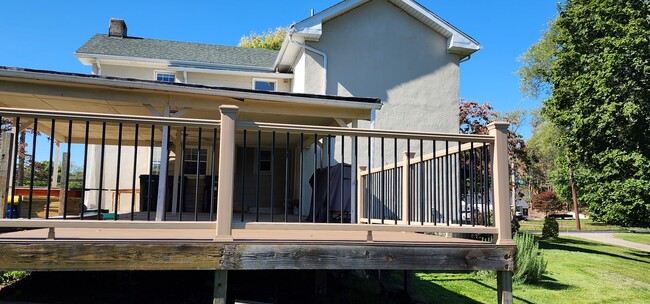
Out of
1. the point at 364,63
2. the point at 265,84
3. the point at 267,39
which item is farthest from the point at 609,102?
the point at 267,39

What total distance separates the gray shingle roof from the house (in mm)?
108

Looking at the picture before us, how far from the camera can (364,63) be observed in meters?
13.1

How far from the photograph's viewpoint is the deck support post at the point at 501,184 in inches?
164

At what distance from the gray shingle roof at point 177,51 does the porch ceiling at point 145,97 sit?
6.94 m

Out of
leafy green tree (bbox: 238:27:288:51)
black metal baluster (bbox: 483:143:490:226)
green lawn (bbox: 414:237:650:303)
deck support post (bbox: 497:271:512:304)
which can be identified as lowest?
green lawn (bbox: 414:237:650:303)

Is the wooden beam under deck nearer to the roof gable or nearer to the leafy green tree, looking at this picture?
the roof gable

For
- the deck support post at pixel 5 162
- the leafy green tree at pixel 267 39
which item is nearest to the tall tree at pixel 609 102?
the deck support post at pixel 5 162

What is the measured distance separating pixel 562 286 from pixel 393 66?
7.29 m

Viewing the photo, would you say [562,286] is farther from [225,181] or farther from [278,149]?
[225,181]

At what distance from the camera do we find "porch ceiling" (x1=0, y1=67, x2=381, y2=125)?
20.8 feet

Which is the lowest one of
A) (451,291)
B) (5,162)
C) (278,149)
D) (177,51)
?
(451,291)

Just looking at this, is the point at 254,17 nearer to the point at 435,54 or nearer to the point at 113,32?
the point at 113,32

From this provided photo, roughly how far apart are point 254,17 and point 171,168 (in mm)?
22172

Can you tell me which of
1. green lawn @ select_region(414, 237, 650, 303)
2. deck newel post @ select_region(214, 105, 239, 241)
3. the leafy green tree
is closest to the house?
deck newel post @ select_region(214, 105, 239, 241)
